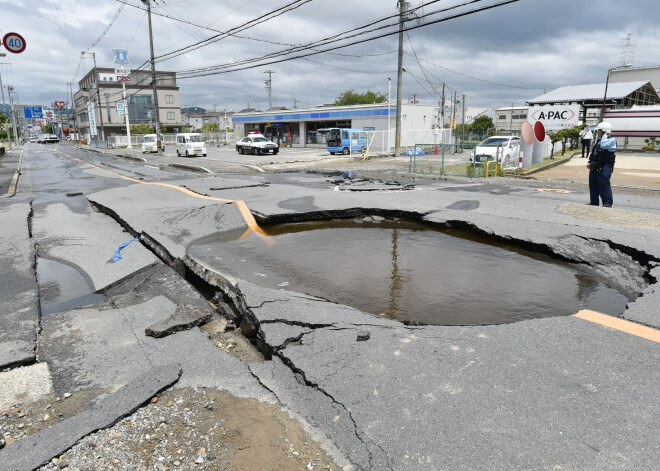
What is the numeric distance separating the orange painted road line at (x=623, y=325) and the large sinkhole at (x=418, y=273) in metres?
0.56

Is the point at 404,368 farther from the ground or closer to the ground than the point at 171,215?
closer to the ground

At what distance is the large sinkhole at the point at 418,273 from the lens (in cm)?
482

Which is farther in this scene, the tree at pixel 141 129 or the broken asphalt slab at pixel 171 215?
the tree at pixel 141 129

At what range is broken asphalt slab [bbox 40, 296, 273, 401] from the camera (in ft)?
10.5

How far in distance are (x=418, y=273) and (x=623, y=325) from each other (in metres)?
2.60

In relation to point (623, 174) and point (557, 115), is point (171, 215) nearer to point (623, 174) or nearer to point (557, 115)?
point (623, 174)

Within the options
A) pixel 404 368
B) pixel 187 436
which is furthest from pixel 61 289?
pixel 404 368

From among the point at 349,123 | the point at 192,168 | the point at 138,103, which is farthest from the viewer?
the point at 138,103

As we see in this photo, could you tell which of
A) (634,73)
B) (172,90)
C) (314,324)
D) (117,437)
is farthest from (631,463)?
(172,90)

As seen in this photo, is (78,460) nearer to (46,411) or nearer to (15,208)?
(46,411)

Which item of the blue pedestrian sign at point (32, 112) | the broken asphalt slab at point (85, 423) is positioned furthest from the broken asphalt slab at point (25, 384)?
the blue pedestrian sign at point (32, 112)

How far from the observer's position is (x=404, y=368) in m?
3.17

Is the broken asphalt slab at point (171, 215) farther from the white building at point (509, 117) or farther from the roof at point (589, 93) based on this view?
the white building at point (509, 117)

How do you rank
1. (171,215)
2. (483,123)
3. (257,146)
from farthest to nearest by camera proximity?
1. (483,123)
2. (257,146)
3. (171,215)
